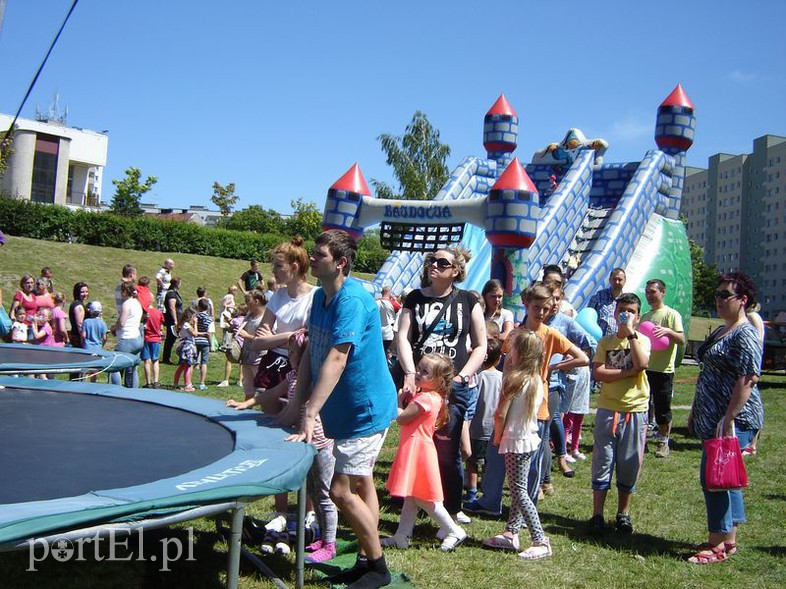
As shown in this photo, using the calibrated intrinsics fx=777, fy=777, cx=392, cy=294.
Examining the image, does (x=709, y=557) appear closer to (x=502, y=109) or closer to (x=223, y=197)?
(x=502, y=109)

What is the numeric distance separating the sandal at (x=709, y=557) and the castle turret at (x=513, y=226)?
6623mm

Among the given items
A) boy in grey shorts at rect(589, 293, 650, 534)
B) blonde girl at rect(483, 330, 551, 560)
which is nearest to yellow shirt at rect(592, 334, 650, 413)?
boy in grey shorts at rect(589, 293, 650, 534)

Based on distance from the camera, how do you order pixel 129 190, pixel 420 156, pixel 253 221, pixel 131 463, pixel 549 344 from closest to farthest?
pixel 131 463 → pixel 549 344 → pixel 420 156 → pixel 129 190 → pixel 253 221

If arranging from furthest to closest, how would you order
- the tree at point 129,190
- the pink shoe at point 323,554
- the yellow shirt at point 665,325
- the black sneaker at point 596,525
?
the tree at point 129,190 → the yellow shirt at point 665,325 → the black sneaker at point 596,525 → the pink shoe at point 323,554

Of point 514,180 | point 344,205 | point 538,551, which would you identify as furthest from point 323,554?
point 344,205

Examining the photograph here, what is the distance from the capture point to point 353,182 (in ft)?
41.3

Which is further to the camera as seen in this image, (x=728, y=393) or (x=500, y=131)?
(x=500, y=131)

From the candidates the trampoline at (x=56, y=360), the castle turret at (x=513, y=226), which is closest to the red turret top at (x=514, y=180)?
the castle turret at (x=513, y=226)

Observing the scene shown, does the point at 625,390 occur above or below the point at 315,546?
above

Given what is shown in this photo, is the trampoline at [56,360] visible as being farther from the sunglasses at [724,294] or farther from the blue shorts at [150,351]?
the sunglasses at [724,294]

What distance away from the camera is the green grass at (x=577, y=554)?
3523 millimetres

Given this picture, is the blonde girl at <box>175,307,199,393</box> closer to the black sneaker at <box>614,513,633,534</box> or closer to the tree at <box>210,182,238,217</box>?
the black sneaker at <box>614,513,633,534</box>

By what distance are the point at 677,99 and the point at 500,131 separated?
322 centimetres

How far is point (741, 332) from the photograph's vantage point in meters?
3.98
